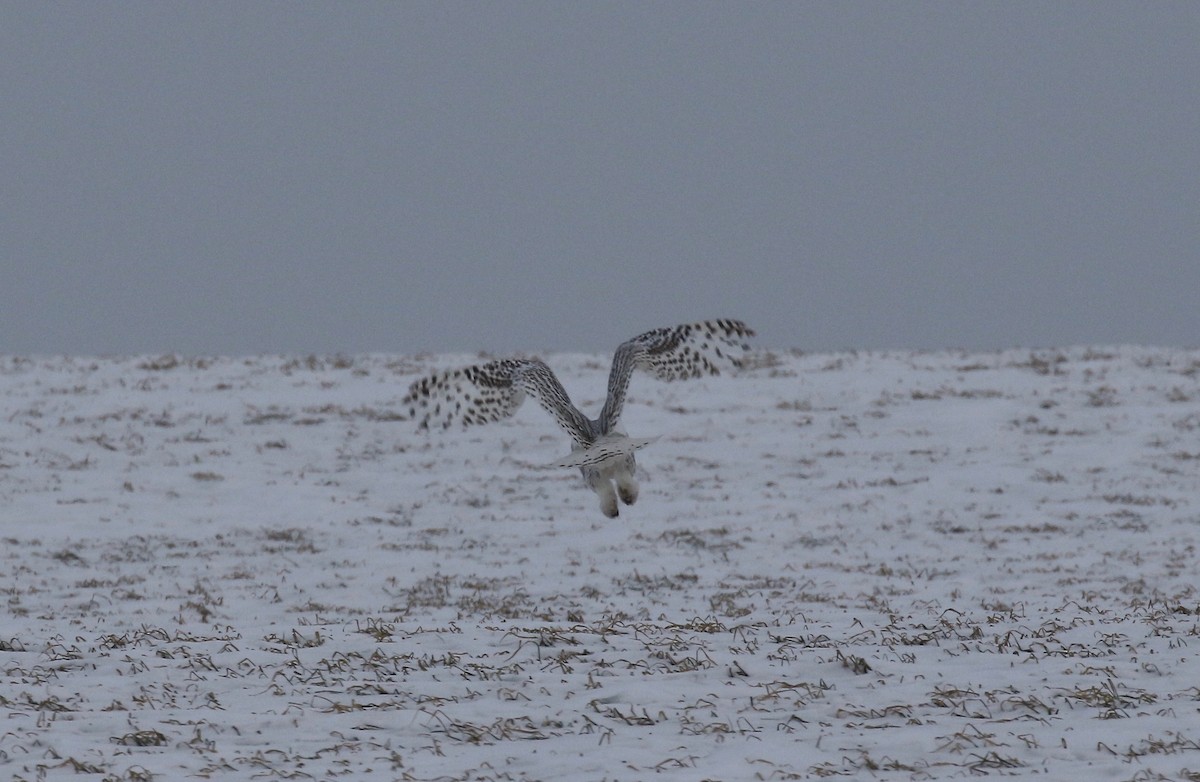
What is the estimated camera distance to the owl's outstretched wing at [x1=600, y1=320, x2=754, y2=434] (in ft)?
37.1

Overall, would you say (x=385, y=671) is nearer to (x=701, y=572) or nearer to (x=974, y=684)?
(x=974, y=684)

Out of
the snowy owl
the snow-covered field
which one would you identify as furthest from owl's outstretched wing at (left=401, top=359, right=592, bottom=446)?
the snow-covered field

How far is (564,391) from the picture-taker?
36.3 ft

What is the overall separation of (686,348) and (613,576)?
3.64 m

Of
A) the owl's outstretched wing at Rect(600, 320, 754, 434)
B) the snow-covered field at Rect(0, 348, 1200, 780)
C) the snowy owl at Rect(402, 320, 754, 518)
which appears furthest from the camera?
the owl's outstretched wing at Rect(600, 320, 754, 434)

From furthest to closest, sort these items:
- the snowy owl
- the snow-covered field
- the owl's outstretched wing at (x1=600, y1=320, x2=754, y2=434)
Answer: the owl's outstretched wing at (x1=600, y1=320, x2=754, y2=434)
the snowy owl
the snow-covered field

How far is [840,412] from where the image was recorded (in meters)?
23.5

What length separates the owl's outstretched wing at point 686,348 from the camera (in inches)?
445

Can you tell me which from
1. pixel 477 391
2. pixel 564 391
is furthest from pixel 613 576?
pixel 564 391

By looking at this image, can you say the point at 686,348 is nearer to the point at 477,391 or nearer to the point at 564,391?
the point at 564,391

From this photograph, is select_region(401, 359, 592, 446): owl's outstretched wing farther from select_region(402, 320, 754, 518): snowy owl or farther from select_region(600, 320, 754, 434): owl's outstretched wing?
select_region(600, 320, 754, 434): owl's outstretched wing

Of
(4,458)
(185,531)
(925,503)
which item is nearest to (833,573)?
(925,503)

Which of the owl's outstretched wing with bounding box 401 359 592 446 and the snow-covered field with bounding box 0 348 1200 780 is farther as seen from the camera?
the owl's outstretched wing with bounding box 401 359 592 446

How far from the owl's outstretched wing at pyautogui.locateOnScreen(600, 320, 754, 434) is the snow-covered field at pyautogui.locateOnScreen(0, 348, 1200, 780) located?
2101mm
